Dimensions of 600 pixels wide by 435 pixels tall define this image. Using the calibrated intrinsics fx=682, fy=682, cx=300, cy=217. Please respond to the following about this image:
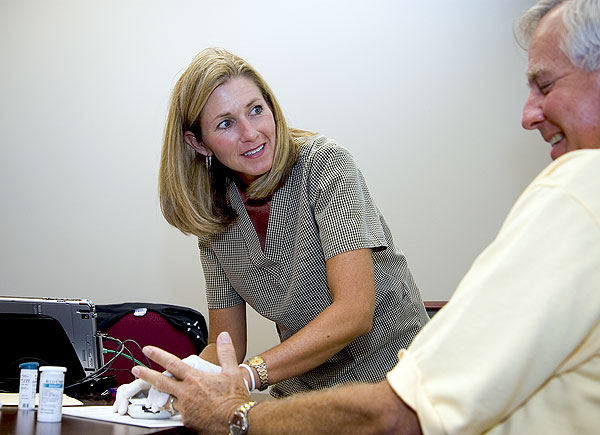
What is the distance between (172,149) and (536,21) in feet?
3.49

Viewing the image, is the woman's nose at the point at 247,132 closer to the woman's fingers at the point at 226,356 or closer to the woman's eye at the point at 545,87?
the woman's fingers at the point at 226,356

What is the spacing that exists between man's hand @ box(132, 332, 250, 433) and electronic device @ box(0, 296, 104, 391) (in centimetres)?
46

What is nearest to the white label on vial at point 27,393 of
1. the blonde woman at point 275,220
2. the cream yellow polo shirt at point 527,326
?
the blonde woman at point 275,220

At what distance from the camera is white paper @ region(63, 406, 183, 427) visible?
122 centimetres

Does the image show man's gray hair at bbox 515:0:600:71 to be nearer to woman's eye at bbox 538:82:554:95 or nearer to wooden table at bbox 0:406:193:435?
woman's eye at bbox 538:82:554:95

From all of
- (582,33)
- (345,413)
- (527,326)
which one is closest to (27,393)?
(345,413)

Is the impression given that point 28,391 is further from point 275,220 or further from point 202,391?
point 275,220

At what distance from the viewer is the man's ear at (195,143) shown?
1.83 metres

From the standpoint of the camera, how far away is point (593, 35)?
3.02 feet

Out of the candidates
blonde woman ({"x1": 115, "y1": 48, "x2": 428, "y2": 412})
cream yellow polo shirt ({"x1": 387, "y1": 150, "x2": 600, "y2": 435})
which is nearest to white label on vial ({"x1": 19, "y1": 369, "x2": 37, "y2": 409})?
blonde woman ({"x1": 115, "y1": 48, "x2": 428, "y2": 412})

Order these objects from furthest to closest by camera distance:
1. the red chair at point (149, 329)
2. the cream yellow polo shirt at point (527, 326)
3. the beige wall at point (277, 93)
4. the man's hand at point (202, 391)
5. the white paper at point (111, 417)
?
the beige wall at point (277, 93)
the red chair at point (149, 329)
the white paper at point (111, 417)
the man's hand at point (202, 391)
the cream yellow polo shirt at point (527, 326)

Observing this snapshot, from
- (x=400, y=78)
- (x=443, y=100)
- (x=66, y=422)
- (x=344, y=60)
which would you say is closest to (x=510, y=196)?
(x=443, y=100)

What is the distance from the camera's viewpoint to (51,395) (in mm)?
1284

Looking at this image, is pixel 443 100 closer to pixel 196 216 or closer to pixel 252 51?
pixel 252 51
